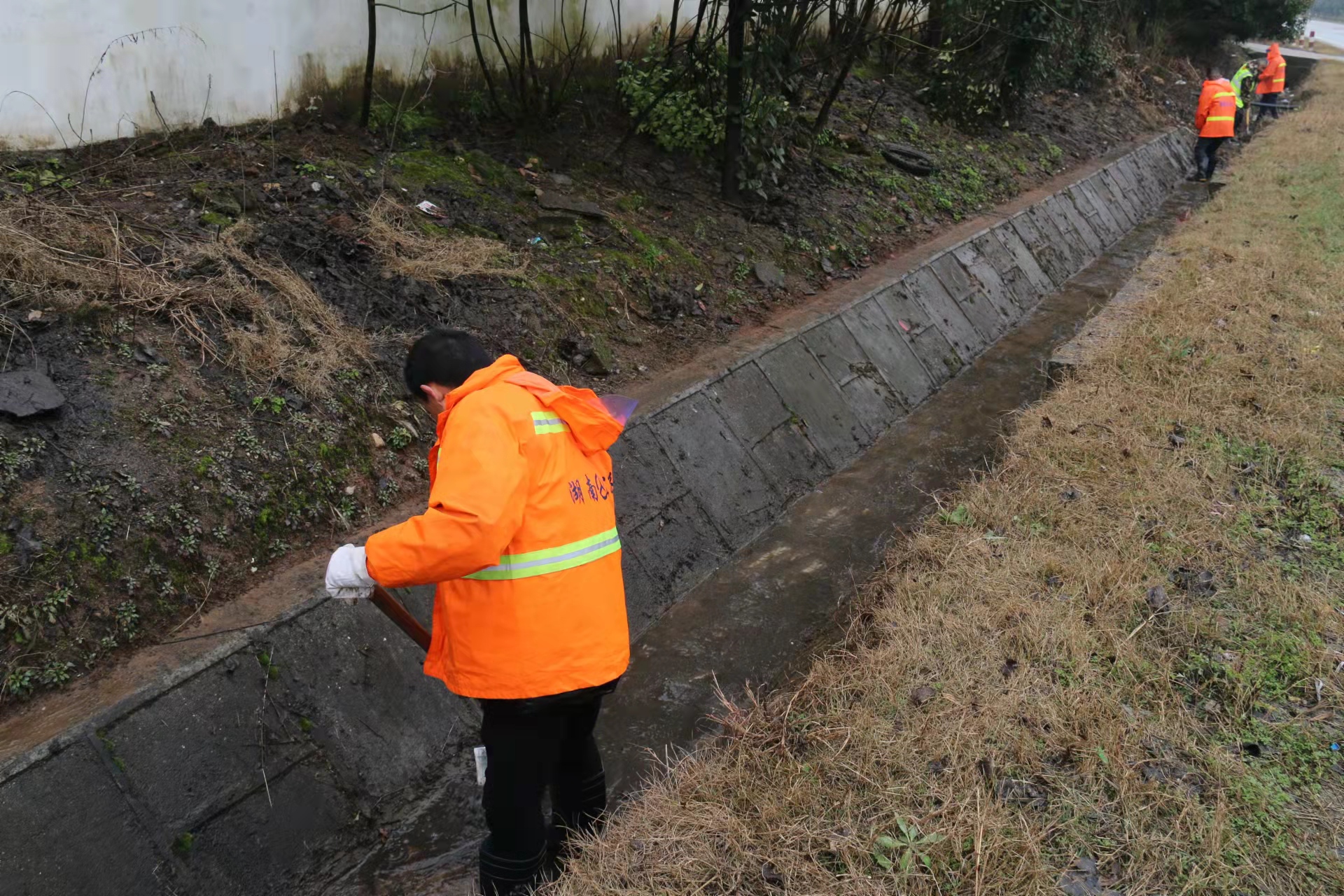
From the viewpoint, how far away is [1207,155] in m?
15.0

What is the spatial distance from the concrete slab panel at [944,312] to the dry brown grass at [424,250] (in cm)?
367

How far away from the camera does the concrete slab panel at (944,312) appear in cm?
784

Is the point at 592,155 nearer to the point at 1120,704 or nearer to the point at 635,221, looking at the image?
the point at 635,221

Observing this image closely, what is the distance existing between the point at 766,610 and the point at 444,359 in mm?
2528

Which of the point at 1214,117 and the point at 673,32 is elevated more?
the point at 673,32

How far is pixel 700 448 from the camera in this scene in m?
5.18

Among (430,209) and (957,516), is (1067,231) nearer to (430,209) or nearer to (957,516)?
(957,516)

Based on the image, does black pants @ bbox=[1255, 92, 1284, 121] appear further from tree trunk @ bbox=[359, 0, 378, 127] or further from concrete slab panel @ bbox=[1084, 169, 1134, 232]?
tree trunk @ bbox=[359, 0, 378, 127]

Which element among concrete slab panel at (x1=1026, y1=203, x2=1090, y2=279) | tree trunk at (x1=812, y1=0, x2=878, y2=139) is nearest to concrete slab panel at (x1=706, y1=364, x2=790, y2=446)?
tree trunk at (x1=812, y1=0, x2=878, y2=139)

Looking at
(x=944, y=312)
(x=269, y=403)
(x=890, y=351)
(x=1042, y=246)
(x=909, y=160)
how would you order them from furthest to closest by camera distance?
(x=1042, y=246) < (x=909, y=160) < (x=944, y=312) < (x=890, y=351) < (x=269, y=403)

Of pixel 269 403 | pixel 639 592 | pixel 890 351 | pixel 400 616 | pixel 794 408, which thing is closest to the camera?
pixel 400 616

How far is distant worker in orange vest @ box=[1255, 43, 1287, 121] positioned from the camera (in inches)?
782

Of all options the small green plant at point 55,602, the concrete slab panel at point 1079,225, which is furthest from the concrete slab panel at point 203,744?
the concrete slab panel at point 1079,225

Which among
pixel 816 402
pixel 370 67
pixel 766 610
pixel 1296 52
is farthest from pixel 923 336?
pixel 1296 52
